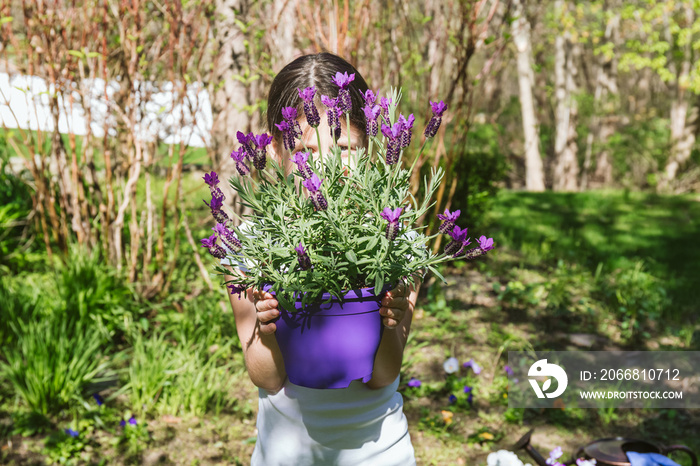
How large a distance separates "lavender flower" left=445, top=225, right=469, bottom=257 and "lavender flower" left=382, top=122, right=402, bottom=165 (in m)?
0.16

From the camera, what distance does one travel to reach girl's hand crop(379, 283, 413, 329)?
105 cm

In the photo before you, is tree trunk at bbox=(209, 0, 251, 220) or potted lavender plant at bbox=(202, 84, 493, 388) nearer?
potted lavender plant at bbox=(202, 84, 493, 388)

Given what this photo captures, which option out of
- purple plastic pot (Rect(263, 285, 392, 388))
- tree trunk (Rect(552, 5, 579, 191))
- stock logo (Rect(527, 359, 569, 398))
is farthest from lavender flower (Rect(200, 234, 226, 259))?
tree trunk (Rect(552, 5, 579, 191))

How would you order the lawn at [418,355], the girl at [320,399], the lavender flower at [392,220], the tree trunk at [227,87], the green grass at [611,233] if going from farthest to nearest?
the green grass at [611,233]
the tree trunk at [227,87]
the lawn at [418,355]
the girl at [320,399]
the lavender flower at [392,220]

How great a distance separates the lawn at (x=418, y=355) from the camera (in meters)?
2.67

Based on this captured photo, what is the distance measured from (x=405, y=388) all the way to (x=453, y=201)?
6.26 ft

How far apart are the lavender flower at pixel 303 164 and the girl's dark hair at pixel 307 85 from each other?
35 centimetres

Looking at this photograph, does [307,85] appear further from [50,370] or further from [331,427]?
[50,370]

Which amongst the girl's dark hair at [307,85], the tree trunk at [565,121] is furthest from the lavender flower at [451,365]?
the tree trunk at [565,121]

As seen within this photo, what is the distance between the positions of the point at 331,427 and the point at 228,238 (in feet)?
1.82

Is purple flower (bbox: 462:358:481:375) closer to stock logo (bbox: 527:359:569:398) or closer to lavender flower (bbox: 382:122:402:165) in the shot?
stock logo (bbox: 527:359:569:398)

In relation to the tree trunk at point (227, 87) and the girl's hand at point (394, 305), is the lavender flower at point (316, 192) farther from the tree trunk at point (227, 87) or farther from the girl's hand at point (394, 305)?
the tree trunk at point (227, 87)

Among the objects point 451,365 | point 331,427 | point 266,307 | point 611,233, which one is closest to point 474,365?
point 451,365

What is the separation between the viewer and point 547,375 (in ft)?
10.5
